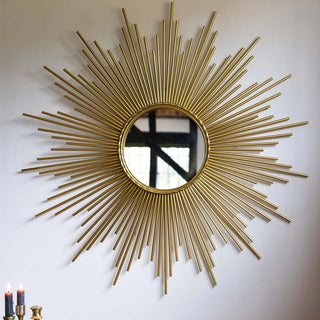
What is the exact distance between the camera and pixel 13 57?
1.94 meters

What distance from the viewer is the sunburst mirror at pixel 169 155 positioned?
1.89 meters

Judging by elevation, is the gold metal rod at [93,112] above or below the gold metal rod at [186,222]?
above

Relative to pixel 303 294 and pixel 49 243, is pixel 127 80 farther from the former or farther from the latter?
pixel 303 294

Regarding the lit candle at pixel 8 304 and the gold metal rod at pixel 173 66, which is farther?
the gold metal rod at pixel 173 66

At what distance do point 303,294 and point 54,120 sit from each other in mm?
1153

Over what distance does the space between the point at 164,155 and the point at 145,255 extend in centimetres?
39

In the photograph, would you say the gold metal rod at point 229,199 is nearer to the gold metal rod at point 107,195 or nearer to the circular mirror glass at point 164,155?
the circular mirror glass at point 164,155

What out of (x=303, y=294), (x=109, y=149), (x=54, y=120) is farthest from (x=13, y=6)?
(x=303, y=294)

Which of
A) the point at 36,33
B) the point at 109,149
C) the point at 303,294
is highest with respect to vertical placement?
the point at 36,33

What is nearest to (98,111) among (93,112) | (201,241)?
(93,112)

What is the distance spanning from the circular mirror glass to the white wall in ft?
0.92

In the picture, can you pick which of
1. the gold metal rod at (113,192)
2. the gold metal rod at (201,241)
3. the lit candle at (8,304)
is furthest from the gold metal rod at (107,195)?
the lit candle at (8,304)

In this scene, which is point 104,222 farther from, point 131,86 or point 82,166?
point 131,86

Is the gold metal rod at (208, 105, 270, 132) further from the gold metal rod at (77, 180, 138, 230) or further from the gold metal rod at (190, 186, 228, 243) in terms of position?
the gold metal rod at (77, 180, 138, 230)
